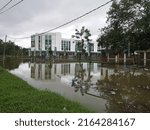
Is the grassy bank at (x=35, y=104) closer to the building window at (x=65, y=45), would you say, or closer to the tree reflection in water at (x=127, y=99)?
the tree reflection in water at (x=127, y=99)

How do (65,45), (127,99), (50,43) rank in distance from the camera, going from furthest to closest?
(65,45) → (50,43) → (127,99)

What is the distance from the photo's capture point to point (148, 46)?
46.6 m

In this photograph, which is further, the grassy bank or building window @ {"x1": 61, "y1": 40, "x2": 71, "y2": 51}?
building window @ {"x1": 61, "y1": 40, "x2": 71, "y2": 51}

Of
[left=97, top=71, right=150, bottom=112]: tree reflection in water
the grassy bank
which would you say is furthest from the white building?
the grassy bank

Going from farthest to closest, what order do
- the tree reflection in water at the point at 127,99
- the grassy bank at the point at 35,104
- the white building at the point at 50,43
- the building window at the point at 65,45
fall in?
the building window at the point at 65,45 < the white building at the point at 50,43 < the tree reflection in water at the point at 127,99 < the grassy bank at the point at 35,104

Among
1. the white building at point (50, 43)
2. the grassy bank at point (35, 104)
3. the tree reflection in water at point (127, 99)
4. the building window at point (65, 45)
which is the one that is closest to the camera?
the grassy bank at point (35, 104)

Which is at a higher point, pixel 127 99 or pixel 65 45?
pixel 65 45

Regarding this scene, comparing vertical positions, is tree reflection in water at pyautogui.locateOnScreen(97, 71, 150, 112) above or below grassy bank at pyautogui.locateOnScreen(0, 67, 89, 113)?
below

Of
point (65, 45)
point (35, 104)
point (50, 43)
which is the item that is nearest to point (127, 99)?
point (35, 104)

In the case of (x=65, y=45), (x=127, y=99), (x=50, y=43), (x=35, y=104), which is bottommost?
(x=127, y=99)

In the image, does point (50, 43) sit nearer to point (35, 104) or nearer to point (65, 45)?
point (65, 45)

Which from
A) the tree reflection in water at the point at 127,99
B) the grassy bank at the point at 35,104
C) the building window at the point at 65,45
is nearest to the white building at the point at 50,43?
the building window at the point at 65,45

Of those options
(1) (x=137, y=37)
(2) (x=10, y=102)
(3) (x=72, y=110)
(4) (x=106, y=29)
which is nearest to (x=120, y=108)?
(3) (x=72, y=110)

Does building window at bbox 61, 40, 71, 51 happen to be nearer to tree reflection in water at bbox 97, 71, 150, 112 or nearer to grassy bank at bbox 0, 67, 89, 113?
tree reflection in water at bbox 97, 71, 150, 112
